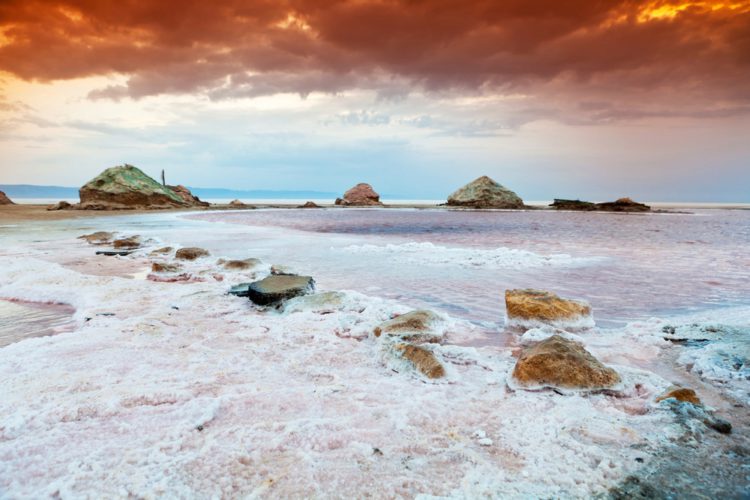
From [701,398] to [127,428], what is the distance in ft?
13.6

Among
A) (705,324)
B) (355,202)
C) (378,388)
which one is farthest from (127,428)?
(355,202)

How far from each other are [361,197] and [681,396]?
68.9 meters

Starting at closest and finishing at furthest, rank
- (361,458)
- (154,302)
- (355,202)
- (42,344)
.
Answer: (361,458) → (42,344) → (154,302) → (355,202)

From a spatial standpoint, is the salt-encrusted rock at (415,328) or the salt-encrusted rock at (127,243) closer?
the salt-encrusted rock at (415,328)

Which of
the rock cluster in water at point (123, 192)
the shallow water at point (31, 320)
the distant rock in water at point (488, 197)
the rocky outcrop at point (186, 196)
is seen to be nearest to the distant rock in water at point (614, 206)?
the distant rock in water at point (488, 197)

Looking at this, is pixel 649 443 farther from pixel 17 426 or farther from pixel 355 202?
pixel 355 202

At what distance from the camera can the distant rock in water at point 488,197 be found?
222 feet

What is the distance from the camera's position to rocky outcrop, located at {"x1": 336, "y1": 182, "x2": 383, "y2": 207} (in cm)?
7088

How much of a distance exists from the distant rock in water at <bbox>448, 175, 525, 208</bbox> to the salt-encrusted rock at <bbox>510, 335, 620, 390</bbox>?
2602 inches

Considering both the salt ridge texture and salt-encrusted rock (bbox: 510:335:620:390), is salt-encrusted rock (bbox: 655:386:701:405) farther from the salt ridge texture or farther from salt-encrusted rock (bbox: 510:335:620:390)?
salt-encrusted rock (bbox: 510:335:620:390)

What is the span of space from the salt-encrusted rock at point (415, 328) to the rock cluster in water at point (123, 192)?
137ft

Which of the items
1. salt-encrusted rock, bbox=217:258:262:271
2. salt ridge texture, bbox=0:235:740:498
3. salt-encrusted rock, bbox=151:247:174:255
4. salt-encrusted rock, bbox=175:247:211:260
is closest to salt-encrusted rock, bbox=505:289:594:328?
salt ridge texture, bbox=0:235:740:498

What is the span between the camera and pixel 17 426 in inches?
106

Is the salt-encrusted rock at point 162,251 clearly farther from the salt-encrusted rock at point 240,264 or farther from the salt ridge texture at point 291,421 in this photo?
the salt ridge texture at point 291,421
